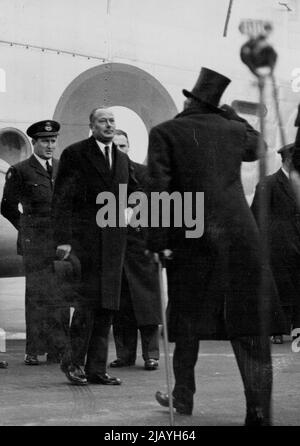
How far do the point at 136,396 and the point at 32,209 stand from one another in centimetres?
157

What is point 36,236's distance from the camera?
21.1 feet

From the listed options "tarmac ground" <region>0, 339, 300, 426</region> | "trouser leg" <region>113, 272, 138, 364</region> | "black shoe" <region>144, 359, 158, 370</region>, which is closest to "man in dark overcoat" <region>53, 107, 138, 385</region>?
"tarmac ground" <region>0, 339, 300, 426</region>

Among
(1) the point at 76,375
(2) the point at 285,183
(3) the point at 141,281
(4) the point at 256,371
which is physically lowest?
(1) the point at 76,375

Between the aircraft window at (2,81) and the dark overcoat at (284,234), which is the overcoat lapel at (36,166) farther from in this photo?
the dark overcoat at (284,234)

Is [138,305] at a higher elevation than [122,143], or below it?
below

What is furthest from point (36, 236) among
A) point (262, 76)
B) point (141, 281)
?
point (262, 76)

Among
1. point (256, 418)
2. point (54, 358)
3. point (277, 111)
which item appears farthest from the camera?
point (54, 358)

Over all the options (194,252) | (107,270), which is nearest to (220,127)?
(194,252)

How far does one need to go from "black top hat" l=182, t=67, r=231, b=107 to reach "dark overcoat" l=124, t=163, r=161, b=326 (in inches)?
65.0

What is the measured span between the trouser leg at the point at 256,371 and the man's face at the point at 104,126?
4.92 ft

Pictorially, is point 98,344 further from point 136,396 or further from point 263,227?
point 263,227

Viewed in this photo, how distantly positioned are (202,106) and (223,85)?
13cm

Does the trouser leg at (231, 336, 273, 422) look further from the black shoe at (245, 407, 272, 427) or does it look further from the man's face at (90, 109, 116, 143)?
the man's face at (90, 109, 116, 143)

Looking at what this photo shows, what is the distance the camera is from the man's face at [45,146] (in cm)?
611
